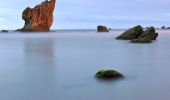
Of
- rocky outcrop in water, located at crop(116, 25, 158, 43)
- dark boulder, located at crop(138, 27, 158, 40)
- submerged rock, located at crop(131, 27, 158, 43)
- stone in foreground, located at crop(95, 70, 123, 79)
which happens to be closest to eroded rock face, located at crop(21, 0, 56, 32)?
rocky outcrop in water, located at crop(116, 25, 158, 43)

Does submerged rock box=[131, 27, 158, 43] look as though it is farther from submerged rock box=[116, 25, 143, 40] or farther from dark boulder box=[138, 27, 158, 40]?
submerged rock box=[116, 25, 143, 40]

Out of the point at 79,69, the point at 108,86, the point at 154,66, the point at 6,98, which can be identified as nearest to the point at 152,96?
the point at 108,86

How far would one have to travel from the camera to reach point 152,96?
15.4m

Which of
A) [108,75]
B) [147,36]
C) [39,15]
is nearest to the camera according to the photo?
[108,75]

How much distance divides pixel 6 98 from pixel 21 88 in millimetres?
2275

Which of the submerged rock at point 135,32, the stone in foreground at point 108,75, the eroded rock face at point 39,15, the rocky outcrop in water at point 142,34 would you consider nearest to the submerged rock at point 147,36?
the rocky outcrop in water at point 142,34

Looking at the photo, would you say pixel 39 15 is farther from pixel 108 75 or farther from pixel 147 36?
pixel 108 75

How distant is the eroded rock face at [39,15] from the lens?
5955 inches

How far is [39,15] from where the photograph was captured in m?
153

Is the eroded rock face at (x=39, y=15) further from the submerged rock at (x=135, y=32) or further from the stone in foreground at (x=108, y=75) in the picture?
the stone in foreground at (x=108, y=75)

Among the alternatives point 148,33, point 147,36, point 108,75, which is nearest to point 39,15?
point 147,36

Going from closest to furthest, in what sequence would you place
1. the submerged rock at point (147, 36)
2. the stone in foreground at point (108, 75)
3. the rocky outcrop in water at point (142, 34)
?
the stone in foreground at point (108, 75) < the submerged rock at point (147, 36) < the rocky outcrop in water at point (142, 34)

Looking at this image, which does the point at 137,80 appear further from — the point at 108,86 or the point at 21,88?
the point at 21,88

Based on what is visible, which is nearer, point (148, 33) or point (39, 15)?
point (148, 33)
